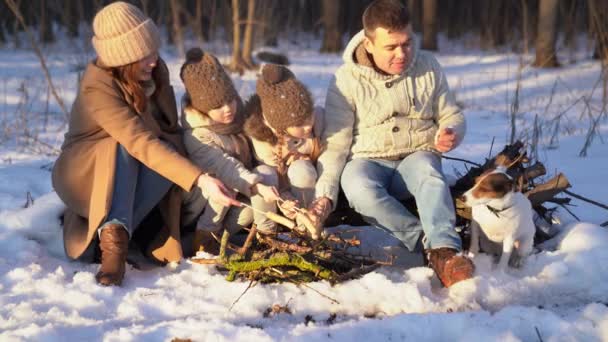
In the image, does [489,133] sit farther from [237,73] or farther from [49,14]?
[49,14]

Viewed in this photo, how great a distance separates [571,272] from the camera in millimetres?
3000

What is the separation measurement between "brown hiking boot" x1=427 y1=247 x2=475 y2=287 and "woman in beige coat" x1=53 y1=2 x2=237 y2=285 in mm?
909

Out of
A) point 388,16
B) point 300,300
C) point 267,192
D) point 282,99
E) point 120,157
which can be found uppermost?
point 388,16

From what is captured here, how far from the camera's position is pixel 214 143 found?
334 cm

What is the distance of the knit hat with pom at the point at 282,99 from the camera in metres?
3.23

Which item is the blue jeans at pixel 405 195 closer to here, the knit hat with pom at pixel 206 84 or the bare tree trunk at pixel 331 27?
the knit hat with pom at pixel 206 84

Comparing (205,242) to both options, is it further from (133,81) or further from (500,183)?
(500,183)

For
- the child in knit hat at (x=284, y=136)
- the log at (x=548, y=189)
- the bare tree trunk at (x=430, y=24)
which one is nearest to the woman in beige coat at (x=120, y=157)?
the child in knit hat at (x=284, y=136)

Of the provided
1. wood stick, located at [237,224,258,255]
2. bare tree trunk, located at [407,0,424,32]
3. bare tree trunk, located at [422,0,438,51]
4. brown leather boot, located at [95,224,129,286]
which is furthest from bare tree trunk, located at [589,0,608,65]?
bare tree trunk, located at [407,0,424,32]

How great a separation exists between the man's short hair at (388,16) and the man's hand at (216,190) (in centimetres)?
102

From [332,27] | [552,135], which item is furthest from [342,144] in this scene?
[332,27]

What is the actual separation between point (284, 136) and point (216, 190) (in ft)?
1.56

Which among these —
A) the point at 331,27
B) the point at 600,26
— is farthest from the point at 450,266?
the point at 331,27

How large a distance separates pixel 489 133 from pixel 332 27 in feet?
23.0
